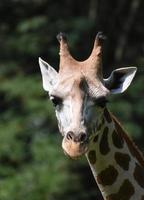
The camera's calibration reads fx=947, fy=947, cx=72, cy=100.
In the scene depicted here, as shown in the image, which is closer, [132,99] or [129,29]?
[132,99]

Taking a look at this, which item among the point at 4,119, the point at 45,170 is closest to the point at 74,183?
the point at 45,170

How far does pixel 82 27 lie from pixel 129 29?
Answer: 44.0 inches

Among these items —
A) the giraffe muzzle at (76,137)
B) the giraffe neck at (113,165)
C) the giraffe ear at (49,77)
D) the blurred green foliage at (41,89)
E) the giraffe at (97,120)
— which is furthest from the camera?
the blurred green foliage at (41,89)

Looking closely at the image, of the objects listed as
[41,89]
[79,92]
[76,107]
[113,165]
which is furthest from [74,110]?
[41,89]

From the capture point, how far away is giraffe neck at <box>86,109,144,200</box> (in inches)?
219

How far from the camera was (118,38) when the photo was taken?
50.3ft

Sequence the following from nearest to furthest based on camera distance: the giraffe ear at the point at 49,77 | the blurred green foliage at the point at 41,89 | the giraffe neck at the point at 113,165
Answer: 1. the giraffe neck at the point at 113,165
2. the giraffe ear at the point at 49,77
3. the blurred green foliage at the point at 41,89

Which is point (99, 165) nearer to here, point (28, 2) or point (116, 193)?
point (116, 193)

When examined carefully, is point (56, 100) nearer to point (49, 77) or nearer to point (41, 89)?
point (49, 77)

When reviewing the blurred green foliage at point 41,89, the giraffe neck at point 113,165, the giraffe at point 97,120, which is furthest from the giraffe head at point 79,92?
the blurred green foliage at point 41,89

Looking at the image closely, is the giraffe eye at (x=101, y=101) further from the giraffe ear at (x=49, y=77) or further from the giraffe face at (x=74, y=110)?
the giraffe ear at (x=49, y=77)

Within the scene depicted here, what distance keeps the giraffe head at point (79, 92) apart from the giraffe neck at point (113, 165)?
20 centimetres

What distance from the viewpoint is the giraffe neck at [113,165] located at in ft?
18.2

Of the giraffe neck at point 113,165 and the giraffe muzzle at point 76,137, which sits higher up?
the giraffe muzzle at point 76,137
